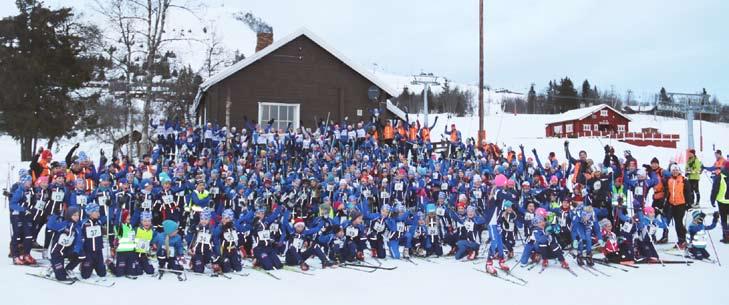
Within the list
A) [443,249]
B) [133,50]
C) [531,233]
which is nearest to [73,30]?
[133,50]

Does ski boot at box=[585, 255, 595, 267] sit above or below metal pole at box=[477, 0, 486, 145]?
below

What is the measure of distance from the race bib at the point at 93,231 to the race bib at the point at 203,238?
1554 millimetres

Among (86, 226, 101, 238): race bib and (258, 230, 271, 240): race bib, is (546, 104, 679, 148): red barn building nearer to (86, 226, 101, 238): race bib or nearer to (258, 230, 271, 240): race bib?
(258, 230, 271, 240): race bib

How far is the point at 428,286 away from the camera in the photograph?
872 centimetres

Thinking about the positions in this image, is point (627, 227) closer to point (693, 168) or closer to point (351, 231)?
point (351, 231)

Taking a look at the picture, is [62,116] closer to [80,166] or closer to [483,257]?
[80,166]

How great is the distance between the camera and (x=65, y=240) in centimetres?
847

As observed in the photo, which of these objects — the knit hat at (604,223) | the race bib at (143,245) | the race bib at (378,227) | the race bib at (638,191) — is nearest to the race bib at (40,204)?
the race bib at (143,245)

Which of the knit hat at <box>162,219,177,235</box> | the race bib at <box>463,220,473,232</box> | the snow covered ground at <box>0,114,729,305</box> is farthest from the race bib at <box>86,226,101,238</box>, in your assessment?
the race bib at <box>463,220,473,232</box>

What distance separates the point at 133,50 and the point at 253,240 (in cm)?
1791

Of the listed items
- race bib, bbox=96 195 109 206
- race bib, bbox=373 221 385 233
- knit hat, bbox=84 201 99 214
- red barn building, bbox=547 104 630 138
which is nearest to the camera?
knit hat, bbox=84 201 99 214

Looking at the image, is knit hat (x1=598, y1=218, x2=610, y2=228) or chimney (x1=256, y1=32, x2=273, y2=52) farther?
chimney (x1=256, y1=32, x2=273, y2=52)

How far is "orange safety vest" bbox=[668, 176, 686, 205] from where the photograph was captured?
468 inches

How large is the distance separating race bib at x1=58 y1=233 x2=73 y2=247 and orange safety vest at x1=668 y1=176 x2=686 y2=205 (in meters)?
11.9
